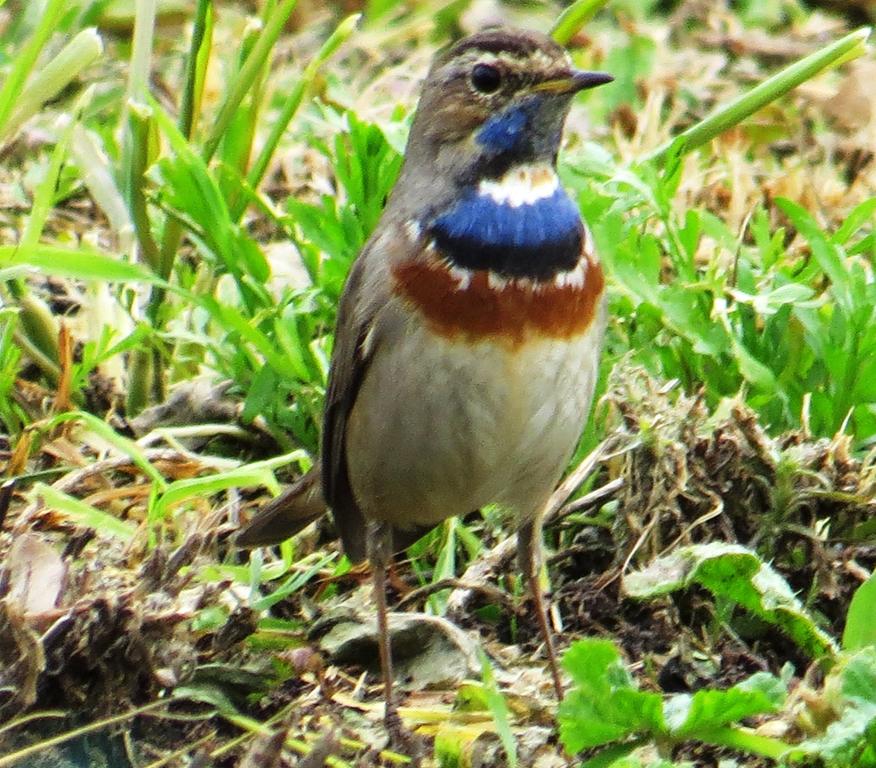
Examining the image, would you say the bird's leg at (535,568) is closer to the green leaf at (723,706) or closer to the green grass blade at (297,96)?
the green leaf at (723,706)

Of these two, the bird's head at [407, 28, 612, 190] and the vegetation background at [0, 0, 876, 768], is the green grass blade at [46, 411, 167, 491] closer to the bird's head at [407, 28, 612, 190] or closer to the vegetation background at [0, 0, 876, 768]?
the vegetation background at [0, 0, 876, 768]

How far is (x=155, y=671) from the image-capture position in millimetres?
3832

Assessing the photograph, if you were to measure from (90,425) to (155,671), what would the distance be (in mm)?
838

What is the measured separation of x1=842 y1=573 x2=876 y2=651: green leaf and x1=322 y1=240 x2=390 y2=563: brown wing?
50.1 inches

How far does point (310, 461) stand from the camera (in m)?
→ 4.91

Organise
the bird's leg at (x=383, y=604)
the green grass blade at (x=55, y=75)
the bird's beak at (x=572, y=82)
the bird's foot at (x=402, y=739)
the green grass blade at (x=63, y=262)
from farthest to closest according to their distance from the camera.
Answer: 1. the green grass blade at (x=55, y=75)
2. the green grass blade at (x=63, y=262)
3. the bird's beak at (x=572, y=82)
4. the bird's leg at (x=383, y=604)
5. the bird's foot at (x=402, y=739)

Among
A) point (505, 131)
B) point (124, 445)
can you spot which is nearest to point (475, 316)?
point (505, 131)

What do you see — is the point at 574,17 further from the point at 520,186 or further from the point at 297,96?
the point at 520,186

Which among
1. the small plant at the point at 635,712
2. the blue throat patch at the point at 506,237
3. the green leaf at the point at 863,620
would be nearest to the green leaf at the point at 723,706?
the small plant at the point at 635,712

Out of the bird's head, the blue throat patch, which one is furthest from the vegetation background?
the bird's head

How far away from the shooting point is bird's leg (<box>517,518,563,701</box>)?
425 cm

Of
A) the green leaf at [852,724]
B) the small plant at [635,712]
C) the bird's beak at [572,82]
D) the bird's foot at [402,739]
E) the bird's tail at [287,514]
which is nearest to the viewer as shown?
the green leaf at [852,724]

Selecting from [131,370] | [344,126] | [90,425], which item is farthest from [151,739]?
[344,126]

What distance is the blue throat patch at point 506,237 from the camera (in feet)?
13.2
